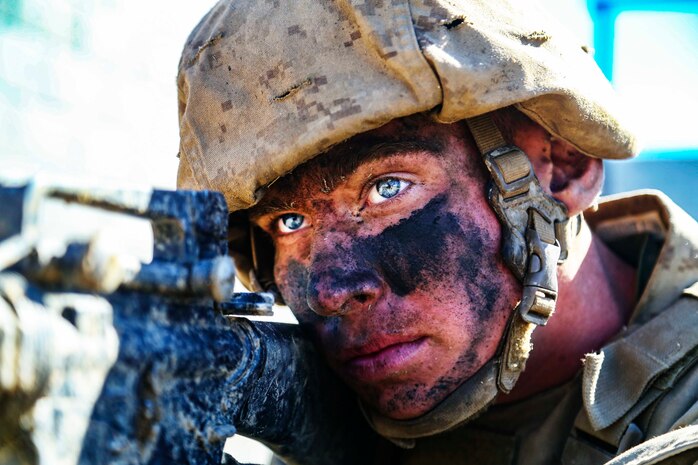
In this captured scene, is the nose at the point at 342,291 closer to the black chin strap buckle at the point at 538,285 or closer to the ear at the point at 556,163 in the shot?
the black chin strap buckle at the point at 538,285

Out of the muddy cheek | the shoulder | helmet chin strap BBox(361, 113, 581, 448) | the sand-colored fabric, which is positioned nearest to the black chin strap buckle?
helmet chin strap BBox(361, 113, 581, 448)

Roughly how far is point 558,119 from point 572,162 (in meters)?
0.23

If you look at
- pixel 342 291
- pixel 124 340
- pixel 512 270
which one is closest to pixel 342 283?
pixel 342 291

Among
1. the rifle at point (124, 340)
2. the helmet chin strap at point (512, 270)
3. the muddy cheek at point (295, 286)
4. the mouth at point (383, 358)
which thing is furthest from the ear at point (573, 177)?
the rifle at point (124, 340)

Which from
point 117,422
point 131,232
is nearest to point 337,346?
point 117,422

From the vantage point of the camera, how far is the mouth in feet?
6.47

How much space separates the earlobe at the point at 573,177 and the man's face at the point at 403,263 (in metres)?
0.29

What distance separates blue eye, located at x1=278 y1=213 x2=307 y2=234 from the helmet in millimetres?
172

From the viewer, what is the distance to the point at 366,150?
79.1 inches

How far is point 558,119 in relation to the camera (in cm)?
213

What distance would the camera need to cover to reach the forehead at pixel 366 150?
6.59 ft

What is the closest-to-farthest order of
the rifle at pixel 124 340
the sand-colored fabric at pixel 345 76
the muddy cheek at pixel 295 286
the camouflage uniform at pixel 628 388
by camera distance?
the rifle at pixel 124 340 → the sand-colored fabric at pixel 345 76 → the camouflage uniform at pixel 628 388 → the muddy cheek at pixel 295 286

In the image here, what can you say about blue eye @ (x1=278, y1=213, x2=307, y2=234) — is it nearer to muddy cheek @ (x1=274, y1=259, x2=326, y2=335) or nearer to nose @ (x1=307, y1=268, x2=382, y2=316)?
muddy cheek @ (x1=274, y1=259, x2=326, y2=335)

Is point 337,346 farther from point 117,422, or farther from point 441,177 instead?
point 117,422
